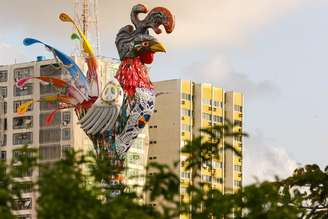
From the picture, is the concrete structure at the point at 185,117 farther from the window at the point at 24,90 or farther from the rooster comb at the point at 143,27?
the rooster comb at the point at 143,27

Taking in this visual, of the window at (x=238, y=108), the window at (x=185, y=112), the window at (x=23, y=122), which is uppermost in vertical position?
the window at (x=238, y=108)

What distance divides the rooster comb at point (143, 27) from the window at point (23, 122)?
3034cm

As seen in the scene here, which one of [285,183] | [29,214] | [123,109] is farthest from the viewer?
[29,214]

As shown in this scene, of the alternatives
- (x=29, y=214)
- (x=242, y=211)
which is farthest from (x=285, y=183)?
(x=29, y=214)

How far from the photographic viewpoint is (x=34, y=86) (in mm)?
139375

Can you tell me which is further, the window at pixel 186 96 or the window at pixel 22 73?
the window at pixel 186 96

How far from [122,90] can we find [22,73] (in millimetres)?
30916

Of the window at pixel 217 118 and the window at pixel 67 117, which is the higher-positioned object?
the window at pixel 217 118

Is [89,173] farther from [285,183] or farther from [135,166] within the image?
[135,166]

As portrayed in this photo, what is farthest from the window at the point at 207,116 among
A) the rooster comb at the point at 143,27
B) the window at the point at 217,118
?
the rooster comb at the point at 143,27

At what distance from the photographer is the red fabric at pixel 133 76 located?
109625 millimetres

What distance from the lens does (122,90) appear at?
108750mm

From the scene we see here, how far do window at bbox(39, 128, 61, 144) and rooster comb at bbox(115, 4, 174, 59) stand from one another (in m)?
28.2

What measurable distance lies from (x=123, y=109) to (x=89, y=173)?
7963cm
